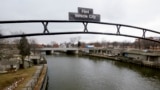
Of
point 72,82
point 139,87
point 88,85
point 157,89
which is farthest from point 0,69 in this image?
point 157,89

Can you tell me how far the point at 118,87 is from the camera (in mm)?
23625

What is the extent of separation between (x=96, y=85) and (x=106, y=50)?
203 feet

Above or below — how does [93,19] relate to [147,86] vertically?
above

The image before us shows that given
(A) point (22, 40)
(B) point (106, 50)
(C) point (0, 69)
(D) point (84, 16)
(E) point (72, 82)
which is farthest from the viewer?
(B) point (106, 50)

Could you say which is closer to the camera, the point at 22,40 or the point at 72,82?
the point at 72,82

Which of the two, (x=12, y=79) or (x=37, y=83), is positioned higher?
(x=37, y=83)

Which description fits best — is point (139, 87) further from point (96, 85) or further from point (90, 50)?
point (90, 50)

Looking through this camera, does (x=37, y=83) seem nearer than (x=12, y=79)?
Yes

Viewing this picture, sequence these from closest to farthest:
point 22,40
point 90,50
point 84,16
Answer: point 84,16 → point 22,40 → point 90,50

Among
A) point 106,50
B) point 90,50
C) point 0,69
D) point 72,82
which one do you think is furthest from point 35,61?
point 90,50

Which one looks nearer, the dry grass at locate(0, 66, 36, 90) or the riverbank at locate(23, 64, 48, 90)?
the riverbank at locate(23, 64, 48, 90)

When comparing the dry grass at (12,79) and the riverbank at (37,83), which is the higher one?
the riverbank at (37,83)

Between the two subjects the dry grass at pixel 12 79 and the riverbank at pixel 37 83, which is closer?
the riverbank at pixel 37 83

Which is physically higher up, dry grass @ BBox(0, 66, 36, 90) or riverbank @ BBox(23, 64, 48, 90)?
riverbank @ BBox(23, 64, 48, 90)
